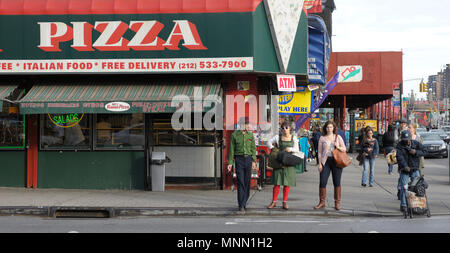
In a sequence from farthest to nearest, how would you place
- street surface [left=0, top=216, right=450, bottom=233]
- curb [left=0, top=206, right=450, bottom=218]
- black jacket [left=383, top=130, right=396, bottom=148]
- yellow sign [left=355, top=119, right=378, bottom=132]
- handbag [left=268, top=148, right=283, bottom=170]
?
yellow sign [left=355, top=119, right=378, bottom=132] → black jacket [left=383, top=130, right=396, bottom=148] → handbag [left=268, top=148, right=283, bottom=170] → curb [left=0, top=206, right=450, bottom=218] → street surface [left=0, top=216, right=450, bottom=233]

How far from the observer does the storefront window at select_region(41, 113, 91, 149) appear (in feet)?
48.3

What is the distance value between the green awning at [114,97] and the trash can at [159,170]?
1.36 metres

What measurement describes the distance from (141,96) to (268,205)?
4.22m

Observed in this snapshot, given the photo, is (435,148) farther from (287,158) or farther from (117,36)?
(117,36)

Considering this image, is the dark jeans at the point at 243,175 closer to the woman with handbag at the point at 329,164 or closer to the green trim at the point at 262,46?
the woman with handbag at the point at 329,164

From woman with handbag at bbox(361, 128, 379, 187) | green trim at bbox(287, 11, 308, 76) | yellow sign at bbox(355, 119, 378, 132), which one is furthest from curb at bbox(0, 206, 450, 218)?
yellow sign at bbox(355, 119, 378, 132)

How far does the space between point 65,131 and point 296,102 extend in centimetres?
782

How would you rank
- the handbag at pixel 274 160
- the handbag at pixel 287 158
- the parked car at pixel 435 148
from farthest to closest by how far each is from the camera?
1. the parked car at pixel 435 148
2. the handbag at pixel 274 160
3. the handbag at pixel 287 158

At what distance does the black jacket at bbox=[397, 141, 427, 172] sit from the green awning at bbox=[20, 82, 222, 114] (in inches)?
178

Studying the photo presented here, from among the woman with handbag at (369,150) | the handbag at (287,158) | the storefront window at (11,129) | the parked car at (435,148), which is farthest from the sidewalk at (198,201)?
the parked car at (435,148)

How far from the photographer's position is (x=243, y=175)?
11227 mm

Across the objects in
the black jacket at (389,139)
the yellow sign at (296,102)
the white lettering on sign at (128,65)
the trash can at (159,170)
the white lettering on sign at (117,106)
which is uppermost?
the white lettering on sign at (128,65)

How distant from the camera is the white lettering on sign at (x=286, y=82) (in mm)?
14245

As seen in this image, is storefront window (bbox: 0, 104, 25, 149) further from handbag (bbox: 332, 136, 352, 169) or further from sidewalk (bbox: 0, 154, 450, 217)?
handbag (bbox: 332, 136, 352, 169)
